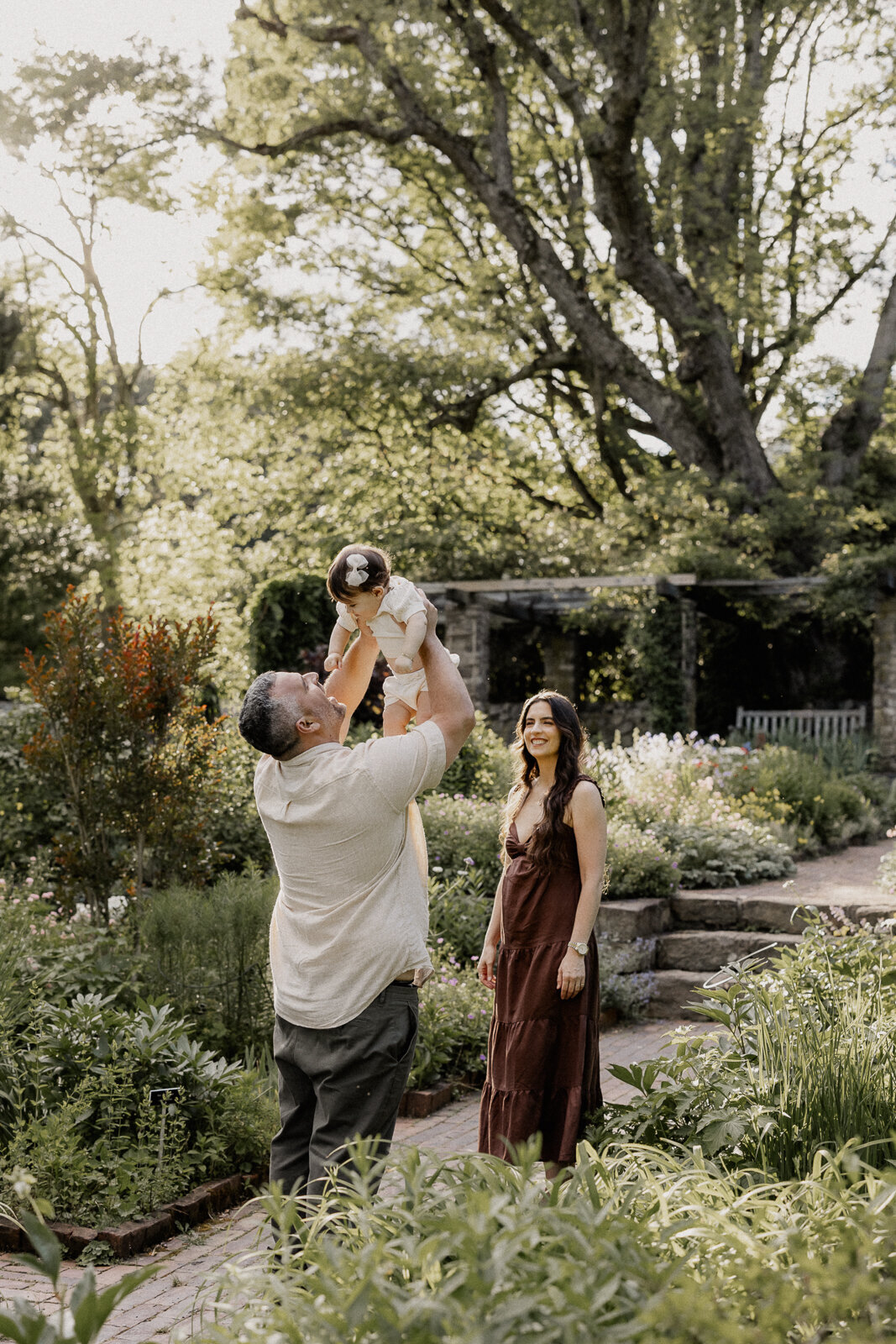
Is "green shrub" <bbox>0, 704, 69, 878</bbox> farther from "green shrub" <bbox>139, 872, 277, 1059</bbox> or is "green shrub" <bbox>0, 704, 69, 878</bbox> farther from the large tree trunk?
the large tree trunk

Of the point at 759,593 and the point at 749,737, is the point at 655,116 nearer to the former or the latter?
the point at 759,593

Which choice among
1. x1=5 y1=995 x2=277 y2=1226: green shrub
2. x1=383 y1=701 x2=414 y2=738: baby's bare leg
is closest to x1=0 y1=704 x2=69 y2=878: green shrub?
x1=5 y1=995 x2=277 y2=1226: green shrub

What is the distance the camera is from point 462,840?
7.84 meters

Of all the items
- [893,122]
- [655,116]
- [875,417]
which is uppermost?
[893,122]

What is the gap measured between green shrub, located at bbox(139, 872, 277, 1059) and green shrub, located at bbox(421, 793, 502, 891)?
8.02ft

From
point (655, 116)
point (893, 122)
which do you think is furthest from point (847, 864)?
point (893, 122)

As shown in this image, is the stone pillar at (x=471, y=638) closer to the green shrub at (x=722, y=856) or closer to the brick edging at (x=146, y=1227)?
the green shrub at (x=722, y=856)

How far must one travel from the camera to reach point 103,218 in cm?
2323

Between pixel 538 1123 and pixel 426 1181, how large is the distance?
156 centimetres

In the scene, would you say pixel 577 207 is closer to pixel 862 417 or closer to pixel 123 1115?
pixel 862 417

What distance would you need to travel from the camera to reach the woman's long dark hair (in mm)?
3812

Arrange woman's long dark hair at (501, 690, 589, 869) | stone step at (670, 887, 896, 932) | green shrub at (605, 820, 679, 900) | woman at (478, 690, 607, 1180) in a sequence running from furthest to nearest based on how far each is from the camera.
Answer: green shrub at (605, 820, 679, 900) < stone step at (670, 887, 896, 932) < woman's long dark hair at (501, 690, 589, 869) < woman at (478, 690, 607, 1180)

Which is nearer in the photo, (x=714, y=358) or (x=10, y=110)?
(x=714, y=358)

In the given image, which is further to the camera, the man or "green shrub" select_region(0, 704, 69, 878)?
"green shrub" select_region(0, 704, 69, 878)
